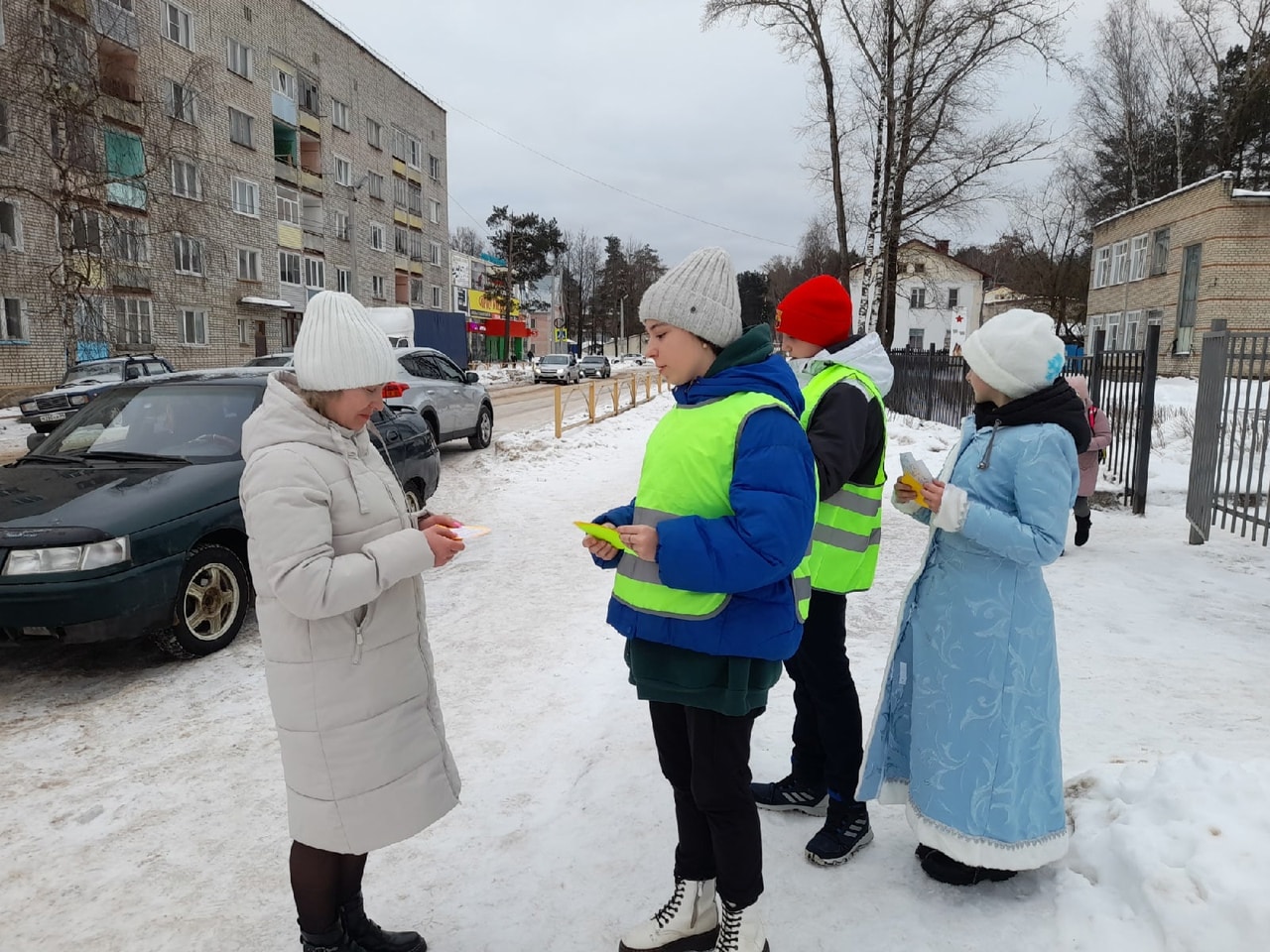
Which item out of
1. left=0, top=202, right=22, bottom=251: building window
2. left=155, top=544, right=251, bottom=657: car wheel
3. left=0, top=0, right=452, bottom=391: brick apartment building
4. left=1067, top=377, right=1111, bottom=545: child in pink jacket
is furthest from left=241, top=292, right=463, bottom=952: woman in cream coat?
left=0, top=202, right=22, bottom=251: building window

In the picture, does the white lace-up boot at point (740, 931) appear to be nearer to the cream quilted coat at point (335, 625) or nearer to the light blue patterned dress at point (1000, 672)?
the light blue patterned dress at point (1000, 672)

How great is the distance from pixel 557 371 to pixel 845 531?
3654cm

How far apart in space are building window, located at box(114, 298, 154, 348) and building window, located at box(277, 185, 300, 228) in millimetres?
10275

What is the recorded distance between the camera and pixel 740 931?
7.10 feet

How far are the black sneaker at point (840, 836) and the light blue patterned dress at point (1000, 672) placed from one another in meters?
0.33

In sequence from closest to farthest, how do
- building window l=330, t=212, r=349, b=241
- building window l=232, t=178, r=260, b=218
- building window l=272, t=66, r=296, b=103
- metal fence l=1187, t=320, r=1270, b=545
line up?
metal fence l=1187, t=320, r=1270, b=545 → building window l=232, t=178, r=260, b=218 → building window l=272, t=66, r=296, b=103 → building window l=330, t=212, r=349, b=241

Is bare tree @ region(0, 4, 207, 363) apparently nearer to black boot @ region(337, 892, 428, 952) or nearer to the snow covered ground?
the snow covered ground

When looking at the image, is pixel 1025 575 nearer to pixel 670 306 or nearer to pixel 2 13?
pixel 670 306

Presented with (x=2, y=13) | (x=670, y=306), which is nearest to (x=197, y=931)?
(x=670, y=306)

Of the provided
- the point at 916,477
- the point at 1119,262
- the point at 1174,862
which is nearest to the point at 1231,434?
the point at 1174,862

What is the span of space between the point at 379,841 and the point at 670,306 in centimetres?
157

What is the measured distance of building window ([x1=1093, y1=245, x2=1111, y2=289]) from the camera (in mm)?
34719

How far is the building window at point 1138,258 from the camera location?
102 ft

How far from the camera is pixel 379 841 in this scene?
2.05 meters
